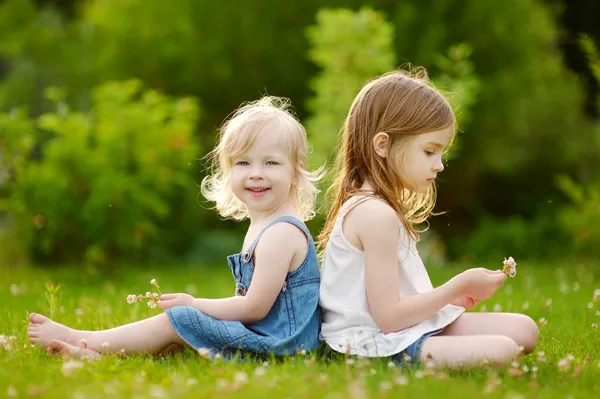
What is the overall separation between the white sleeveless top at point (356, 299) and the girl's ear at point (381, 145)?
0.23m

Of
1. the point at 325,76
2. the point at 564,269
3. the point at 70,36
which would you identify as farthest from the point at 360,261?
the point at 70,36

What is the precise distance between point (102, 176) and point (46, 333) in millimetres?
4971

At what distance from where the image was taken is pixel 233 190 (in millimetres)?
3969

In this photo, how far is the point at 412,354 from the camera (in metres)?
3.60

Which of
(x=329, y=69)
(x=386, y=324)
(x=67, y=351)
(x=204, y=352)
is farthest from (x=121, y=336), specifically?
(x=329, y=69)

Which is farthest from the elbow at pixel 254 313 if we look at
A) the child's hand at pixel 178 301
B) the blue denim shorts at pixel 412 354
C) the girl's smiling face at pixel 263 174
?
the blue denim shorts at pixel 412 354

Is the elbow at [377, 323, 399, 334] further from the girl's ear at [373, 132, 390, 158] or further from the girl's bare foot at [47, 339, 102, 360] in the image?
the girl's bare foot at [47, 339, 102, 360]

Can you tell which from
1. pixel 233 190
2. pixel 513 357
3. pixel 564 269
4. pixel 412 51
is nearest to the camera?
pixel 513 357

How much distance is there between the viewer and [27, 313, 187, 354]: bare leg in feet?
12.3

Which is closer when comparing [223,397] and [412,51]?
[223,397]

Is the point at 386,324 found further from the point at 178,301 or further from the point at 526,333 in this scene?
the point at 178,301

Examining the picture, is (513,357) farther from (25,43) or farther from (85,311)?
(25,43)

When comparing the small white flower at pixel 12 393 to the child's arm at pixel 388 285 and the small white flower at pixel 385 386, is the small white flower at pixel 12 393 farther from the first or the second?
the child's arm at pixel 388 285

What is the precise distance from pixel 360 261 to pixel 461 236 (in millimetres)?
9678
